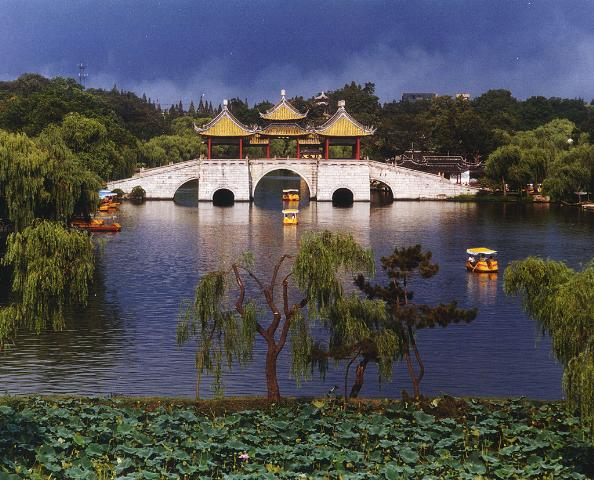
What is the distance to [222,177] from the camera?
8438 centimetres

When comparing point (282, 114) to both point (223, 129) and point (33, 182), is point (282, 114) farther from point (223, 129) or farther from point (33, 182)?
point (33, 182)

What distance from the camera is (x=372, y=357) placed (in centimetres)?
2064

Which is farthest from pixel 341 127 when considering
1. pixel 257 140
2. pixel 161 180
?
pixel 161 180

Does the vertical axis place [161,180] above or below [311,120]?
below

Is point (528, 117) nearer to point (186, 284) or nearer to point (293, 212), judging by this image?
point (293, 212)

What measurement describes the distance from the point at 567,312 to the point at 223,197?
71.1 m

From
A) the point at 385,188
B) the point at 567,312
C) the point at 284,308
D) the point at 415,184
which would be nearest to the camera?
the point at 567,312

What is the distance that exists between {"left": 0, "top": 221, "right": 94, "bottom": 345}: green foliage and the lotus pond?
5076 millimetres


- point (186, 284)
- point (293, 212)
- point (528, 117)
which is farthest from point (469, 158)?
point (186, 284)

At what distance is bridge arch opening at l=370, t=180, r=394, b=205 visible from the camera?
87.6 meters

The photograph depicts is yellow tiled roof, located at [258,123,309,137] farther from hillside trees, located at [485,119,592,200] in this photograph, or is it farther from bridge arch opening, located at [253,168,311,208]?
hillside trees, located at [485,119,592,200]

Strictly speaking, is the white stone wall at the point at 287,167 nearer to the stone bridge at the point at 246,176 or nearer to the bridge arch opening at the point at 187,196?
the stone bridge at the point at 246,176

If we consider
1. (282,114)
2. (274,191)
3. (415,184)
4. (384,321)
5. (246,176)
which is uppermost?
(282,114)

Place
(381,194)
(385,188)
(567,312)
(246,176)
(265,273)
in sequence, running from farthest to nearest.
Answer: (385,188) → (381,194) → (246,176) → (265,273) → (567,312)
